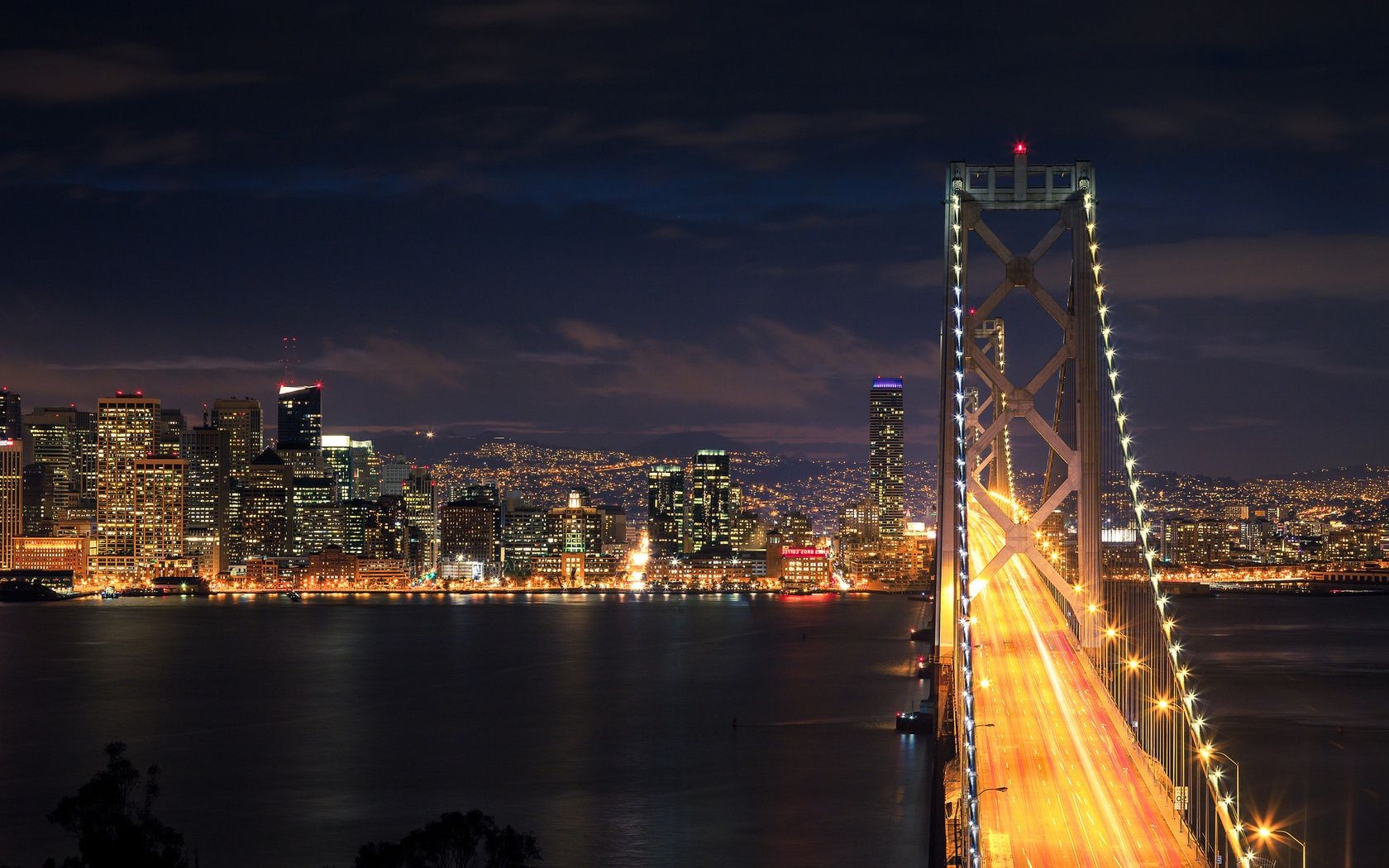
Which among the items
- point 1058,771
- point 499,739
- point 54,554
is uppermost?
point 1058,771

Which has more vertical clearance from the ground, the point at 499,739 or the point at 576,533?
the point at 576,533

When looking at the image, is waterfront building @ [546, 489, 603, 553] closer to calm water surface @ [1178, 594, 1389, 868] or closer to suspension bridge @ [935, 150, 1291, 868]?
calm water surface @ [1178, 594, 1389, 868]

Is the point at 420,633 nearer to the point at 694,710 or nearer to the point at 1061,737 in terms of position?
the point at 694,710

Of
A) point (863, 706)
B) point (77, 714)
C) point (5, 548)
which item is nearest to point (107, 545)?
point (5, 548)

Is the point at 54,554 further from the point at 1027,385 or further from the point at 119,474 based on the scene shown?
the point at 1027,385

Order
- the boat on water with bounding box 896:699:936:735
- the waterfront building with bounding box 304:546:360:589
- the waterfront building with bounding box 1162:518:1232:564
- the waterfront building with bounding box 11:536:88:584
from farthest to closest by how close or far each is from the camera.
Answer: the waterfront building with bounding box 11:536:88:584
the waterfront building with bounding box 1162:518:1232:564
the waterfront building with bounding box 304:546:360:589
the boat on water with bounding box 896:699:936:735

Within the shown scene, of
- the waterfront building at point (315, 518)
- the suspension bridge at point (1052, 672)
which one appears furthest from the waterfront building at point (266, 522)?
the suspension bridge at point (1052, 672)

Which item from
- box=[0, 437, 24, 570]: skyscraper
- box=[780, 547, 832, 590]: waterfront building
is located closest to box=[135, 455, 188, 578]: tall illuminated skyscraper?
box=[0, 437, 24, 570]: skyscraper

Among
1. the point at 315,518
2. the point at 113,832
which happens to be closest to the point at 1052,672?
the point at 113,832
